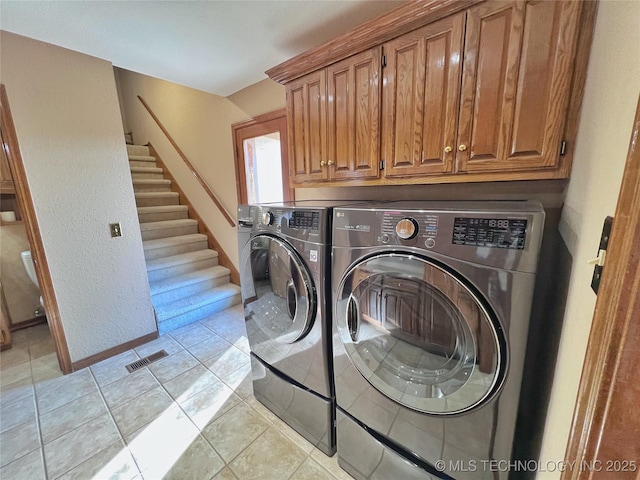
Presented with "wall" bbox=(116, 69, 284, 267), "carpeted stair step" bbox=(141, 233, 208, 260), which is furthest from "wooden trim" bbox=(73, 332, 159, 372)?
"wall" bbox=(116, 69, 284, 267)

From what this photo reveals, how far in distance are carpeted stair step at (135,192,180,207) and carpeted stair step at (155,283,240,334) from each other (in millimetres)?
1554

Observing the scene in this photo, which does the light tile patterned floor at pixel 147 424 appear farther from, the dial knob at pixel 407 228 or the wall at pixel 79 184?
the dial knob at pixel 407 228

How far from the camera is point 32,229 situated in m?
1.79

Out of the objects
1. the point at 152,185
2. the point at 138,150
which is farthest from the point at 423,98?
the point at 138,150

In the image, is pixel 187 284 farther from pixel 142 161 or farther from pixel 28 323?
pixel 142 161

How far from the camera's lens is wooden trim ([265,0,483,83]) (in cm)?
104

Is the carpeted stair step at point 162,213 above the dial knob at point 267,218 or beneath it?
beneath

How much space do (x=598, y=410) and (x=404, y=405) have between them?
67cm

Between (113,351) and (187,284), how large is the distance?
845mm

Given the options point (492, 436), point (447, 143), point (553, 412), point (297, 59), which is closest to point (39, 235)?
point (297, 59)

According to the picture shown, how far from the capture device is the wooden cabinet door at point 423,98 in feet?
3.53

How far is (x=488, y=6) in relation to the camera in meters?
0.97

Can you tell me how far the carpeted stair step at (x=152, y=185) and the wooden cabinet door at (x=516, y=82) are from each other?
389 centimetres

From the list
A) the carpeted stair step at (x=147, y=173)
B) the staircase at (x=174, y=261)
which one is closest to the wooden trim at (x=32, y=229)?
the staircase at (x=174, y=261)
